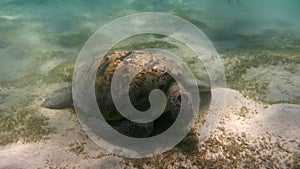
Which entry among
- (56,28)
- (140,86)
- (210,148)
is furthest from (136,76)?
(56,28)

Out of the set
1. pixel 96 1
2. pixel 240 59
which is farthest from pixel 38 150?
pixel 96 1

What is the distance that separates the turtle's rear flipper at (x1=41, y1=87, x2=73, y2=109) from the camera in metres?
6.45

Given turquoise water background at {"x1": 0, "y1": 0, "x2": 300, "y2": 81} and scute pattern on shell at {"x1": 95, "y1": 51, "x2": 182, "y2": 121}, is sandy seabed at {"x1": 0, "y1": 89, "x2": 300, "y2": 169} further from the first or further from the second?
turquoise water background at {"x1": 0, "y1": 0, "x2": 300, "y2": 81}

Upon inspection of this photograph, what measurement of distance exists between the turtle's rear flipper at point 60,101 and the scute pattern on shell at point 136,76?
1.18 m

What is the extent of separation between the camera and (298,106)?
6105 mm

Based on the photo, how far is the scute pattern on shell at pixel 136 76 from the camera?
5.21 m

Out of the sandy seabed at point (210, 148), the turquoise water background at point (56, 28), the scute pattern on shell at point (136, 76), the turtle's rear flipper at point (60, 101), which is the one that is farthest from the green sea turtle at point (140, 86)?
the turquoise water background at point (56, 28)

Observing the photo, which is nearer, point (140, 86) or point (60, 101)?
point (140, 86)

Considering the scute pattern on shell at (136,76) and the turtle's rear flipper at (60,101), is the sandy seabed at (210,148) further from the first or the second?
the scute pattern on shell at (136,76)

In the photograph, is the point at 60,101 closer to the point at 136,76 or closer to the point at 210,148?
the point at 136,76

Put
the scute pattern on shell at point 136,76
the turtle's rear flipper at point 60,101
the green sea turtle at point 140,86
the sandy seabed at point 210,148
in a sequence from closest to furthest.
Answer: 1. the sandy seabed at point 210,148
2. the green sea turtle at point 140,86
3. the scute pattern on shell at point 136,76
4. the turtle's rear flipper at point 60,101

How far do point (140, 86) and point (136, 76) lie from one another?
268 millimetres

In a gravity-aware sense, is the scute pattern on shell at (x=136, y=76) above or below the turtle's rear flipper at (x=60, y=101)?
above

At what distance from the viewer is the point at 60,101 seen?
6.47 m
